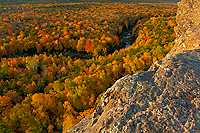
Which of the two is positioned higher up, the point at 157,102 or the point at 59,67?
the point at 157,102

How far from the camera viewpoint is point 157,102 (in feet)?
27.7

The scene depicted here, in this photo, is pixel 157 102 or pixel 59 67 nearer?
pixel 157 102

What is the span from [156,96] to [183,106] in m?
1.66

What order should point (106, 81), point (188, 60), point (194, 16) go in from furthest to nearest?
point (106, 81), point (194, 16), point (188, 60)

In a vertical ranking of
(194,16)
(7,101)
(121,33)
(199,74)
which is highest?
(194,16)

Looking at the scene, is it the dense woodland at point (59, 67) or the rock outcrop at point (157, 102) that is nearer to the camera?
the rock outcrop at point (157, 102)

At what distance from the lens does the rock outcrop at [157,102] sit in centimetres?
755

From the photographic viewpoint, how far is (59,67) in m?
64.8

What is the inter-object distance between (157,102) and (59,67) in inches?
2424

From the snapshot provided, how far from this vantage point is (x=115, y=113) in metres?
8.51

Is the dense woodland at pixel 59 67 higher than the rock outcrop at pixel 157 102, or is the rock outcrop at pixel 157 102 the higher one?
the rock outcrop at pixel 157 102

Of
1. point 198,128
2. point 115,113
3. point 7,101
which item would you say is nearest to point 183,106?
point 198,128

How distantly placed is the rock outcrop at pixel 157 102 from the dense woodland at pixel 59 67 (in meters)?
21.8

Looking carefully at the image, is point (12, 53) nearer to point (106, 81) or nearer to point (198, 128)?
point (106, 81)
